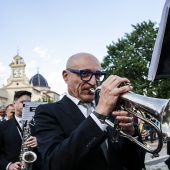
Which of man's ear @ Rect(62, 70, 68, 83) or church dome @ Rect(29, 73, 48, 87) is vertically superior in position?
man's ear @ Rect(62, 70, 68, 83)

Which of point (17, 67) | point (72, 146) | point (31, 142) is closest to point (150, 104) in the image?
point (72, 146)

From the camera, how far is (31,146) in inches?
171

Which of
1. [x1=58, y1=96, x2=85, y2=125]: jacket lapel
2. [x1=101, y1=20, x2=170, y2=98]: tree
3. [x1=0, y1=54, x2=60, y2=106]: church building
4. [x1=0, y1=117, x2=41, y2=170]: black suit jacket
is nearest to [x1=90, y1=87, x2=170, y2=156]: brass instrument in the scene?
[x1=58, y1=96, x2=85, y2=125]: jacket lapel

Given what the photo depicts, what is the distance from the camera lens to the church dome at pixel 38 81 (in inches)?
3880

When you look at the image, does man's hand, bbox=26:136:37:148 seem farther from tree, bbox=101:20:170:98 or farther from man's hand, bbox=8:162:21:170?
tree, bbox=101:20:170:98

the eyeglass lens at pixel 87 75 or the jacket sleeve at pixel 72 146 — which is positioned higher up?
the eyeglass lens at pixel 87 75

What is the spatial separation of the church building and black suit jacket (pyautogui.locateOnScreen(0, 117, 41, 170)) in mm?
82268

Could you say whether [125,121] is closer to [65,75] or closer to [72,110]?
[72,110]

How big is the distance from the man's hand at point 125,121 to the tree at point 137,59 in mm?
29051

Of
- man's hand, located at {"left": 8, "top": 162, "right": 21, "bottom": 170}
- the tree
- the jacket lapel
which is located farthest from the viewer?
the tree

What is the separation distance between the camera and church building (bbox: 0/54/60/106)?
88.6m

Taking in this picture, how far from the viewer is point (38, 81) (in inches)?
3895

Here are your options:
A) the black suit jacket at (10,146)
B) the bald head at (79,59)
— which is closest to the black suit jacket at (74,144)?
the bald head at (79,59)

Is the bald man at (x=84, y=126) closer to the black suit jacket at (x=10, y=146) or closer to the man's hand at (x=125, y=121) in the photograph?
the man's hand at (x=125, y=121)
